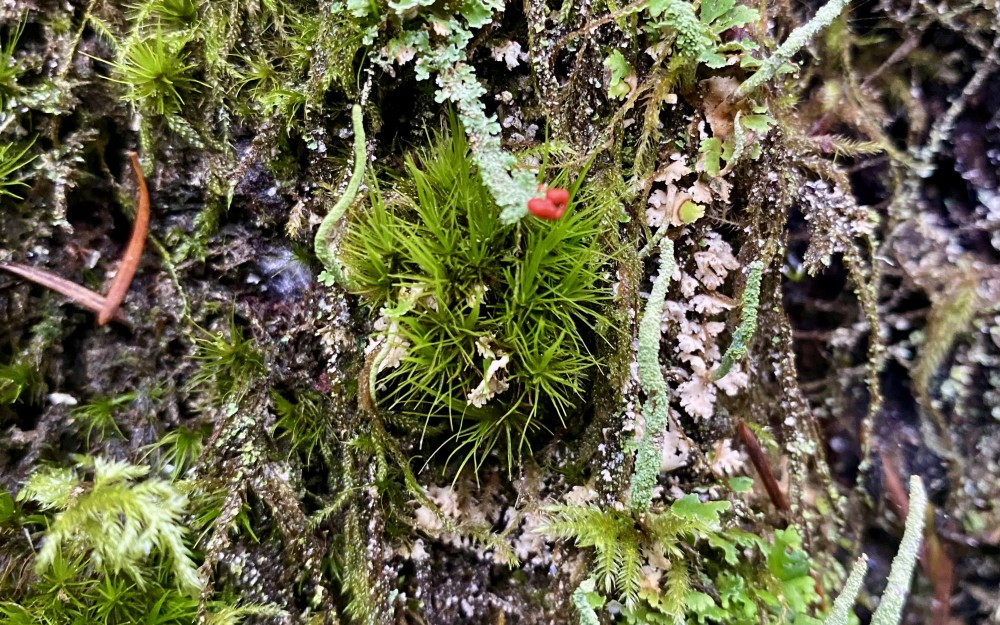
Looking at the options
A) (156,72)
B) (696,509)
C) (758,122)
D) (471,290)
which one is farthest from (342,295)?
(758,122)

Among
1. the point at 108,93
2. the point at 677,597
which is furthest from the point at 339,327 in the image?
the point at 677,597

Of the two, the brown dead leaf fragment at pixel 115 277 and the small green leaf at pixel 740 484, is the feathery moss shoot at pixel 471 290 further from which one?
the brown dead leaf fragment at pixel 115 277

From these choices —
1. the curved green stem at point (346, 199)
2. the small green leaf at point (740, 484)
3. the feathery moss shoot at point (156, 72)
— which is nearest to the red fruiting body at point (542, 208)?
the curved green stem at point (346, 199)

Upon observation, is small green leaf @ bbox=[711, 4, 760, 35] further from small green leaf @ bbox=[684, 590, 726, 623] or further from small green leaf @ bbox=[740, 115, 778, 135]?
small green leaf @ bbox=[684, 590, 726, 623]

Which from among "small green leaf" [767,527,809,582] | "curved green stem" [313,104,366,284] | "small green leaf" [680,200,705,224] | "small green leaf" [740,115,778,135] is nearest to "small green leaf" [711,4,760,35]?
"small green leaf" [740,115,778,135]

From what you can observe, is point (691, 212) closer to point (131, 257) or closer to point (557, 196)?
point (557, 196)
